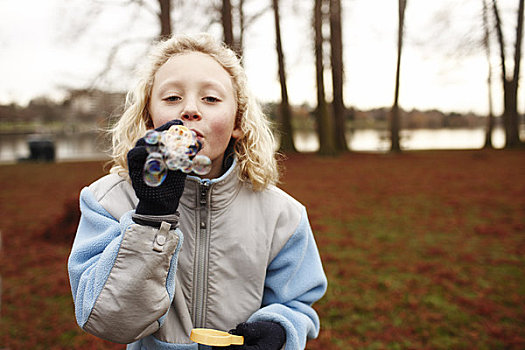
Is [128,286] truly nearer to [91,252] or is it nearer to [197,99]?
[91,252]

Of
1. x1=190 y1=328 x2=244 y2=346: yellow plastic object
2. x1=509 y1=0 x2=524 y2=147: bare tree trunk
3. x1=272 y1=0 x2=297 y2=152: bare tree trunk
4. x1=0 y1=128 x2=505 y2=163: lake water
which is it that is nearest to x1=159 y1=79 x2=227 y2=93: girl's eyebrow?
x1=190 y1=328 x2=244 y2=346: yellow plastic object

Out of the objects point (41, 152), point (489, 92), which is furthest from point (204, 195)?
point (489, 92)

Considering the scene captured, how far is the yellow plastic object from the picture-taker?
4.04 ft

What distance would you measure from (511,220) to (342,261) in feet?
11.6

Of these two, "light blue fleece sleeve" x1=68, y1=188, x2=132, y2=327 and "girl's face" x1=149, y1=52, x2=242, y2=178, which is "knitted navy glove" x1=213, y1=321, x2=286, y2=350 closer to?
Result: "light blue fleece sleeve" x1=68, y1=188, x2=132, y2=327

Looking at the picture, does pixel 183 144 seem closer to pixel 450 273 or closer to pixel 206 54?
pixel 206 54

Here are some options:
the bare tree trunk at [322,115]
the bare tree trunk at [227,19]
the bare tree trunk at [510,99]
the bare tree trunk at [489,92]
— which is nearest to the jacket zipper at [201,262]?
the bare tree trunk at [227,19]

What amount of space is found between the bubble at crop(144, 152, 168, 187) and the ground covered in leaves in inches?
111

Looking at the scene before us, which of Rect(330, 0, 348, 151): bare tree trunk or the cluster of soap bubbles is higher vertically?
Rect(330, 0, 348, 151): bare tree trunk

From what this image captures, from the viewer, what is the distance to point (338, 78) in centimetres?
1823

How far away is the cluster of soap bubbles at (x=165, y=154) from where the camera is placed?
1.05m

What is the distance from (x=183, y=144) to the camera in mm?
1085

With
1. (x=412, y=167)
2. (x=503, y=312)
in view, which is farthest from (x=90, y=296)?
(x=412, y=167)

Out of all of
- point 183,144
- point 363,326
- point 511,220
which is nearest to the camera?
point 183,144
